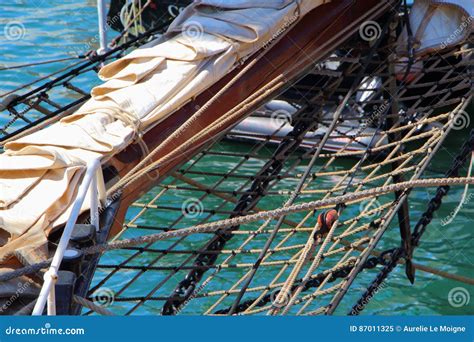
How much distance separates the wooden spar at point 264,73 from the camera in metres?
3.96

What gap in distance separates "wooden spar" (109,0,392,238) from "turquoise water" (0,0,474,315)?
2366 millimetres

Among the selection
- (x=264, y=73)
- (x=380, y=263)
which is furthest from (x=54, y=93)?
(x=264, y=73)

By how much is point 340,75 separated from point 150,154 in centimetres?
170

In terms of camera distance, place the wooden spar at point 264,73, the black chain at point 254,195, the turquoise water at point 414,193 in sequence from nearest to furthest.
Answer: the wooden spar at point 264,73 < the black chain at point 254,195 < the turquoise water at point 414,193

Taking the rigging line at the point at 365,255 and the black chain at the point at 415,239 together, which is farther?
the black chain at the point at 415,239

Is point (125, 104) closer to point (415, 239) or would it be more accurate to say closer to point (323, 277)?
point (323, 277)

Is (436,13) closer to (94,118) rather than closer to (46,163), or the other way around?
(94,118)

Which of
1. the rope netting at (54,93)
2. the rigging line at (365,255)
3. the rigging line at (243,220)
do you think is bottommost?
the rigging line at (243,220)

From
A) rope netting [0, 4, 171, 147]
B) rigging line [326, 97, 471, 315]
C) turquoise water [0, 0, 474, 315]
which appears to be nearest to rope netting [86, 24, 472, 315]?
rigging line [326, 97, 471, 315]

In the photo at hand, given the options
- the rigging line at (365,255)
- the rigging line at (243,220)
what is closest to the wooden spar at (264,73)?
the rigging line at (243,220)

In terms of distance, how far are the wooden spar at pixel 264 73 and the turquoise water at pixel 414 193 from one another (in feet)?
7.76

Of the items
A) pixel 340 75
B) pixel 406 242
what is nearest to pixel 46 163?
pixel 340 75

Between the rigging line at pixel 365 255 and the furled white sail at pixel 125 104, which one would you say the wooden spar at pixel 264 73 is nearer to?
the furled white sail at pixel 125 104

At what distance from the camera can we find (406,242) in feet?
18.0
